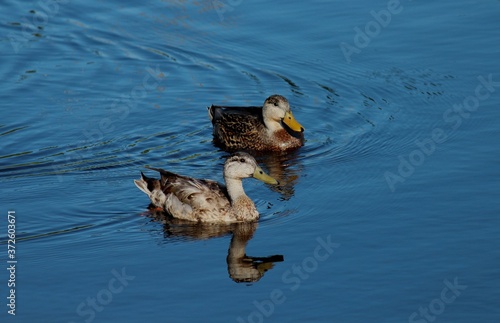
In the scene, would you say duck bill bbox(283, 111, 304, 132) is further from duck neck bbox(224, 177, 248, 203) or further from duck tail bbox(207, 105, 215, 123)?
duck neck bbox(224, 177, 248, 203)

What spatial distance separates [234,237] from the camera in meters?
14.8

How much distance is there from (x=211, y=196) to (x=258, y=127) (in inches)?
159

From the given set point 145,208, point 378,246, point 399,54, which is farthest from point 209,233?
point 399,54

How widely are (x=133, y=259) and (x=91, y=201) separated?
7.10 feet

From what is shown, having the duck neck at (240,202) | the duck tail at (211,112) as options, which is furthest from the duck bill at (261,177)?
the duck tail at (211,112)

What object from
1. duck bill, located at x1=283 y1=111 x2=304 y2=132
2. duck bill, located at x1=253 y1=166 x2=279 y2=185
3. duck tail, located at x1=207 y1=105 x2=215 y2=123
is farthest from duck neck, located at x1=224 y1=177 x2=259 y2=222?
duck tail, located at x1=207 y1=105 x2=215 y2=123

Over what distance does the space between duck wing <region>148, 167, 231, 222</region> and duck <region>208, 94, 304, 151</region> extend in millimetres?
3168

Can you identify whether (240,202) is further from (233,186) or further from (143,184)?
(143,184)

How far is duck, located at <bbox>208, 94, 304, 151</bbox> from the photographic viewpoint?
18828 mm

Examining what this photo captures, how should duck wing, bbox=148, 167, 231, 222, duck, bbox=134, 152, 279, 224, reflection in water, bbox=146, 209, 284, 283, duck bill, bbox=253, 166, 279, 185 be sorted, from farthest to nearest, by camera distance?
duck bill, bbox=253, 166, 279, 185
duck wing, bbox=148, 167, 231, 222
duck, bbox=134, 152, 279, 224
reflection in water, bbox=146, 209, 284, 283

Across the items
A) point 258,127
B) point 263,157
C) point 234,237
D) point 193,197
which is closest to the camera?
point 234,237

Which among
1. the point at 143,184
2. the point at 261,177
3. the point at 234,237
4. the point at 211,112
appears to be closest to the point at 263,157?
the point at 211,112

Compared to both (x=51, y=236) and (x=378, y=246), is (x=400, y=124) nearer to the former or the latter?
(x=378, y=246)

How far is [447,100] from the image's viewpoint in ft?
63.1
